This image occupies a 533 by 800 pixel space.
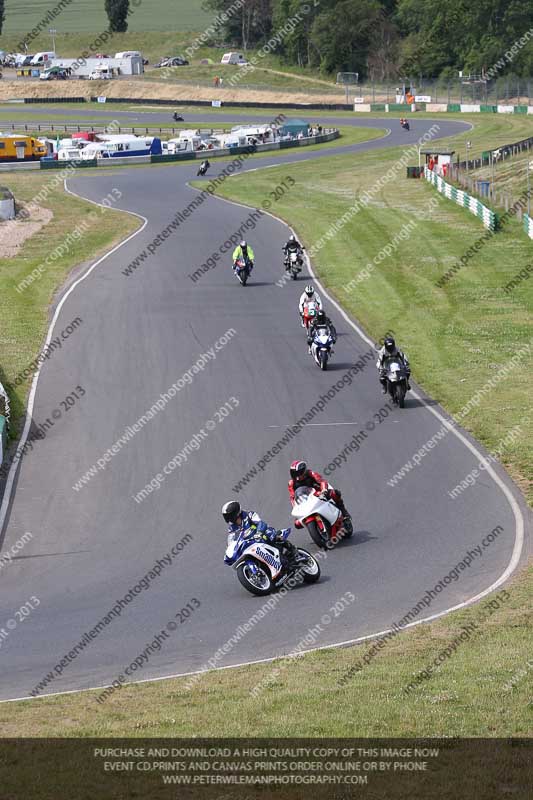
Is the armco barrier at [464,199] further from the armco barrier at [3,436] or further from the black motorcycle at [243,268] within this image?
the armco barrier at [3,436]

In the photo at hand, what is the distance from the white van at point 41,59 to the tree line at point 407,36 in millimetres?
30730

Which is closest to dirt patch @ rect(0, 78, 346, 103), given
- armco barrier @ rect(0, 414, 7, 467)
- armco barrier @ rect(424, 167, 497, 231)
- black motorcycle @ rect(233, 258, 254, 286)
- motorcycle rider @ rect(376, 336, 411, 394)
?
armco barrier @ rect(424, 167, 497, 231)

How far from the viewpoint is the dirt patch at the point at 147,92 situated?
134m

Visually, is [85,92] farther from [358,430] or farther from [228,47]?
[358,430]

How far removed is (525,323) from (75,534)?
19.5 meters

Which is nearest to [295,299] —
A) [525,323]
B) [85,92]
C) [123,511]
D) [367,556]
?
[525,323]

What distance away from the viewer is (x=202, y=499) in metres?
21.6

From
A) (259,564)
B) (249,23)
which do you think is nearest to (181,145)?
(259,564)

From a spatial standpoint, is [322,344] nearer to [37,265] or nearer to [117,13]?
[37,265]

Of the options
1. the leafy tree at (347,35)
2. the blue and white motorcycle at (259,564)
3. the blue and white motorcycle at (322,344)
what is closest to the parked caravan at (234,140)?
the leafy tree at (347,35)

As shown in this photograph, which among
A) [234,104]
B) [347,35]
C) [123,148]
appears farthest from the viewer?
A: [347,35]

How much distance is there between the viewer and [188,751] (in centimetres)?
1115

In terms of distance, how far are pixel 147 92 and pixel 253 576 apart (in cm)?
13446

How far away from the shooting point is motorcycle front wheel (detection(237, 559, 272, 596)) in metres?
16.9
